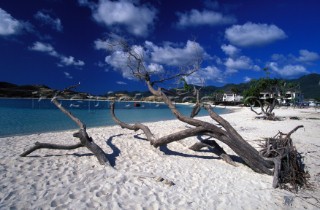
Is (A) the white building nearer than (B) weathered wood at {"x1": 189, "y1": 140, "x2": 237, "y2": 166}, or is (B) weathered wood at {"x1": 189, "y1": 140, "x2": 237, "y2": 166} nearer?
(B) weathered wood at {"x1": 189, "y1": 140, "x2": 237, "y2": 166}

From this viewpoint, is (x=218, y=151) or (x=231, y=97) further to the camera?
(x=231, y=97)

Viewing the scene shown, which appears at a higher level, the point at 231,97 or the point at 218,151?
the point at 231,97

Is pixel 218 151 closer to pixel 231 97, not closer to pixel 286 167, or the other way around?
pixel 286 167

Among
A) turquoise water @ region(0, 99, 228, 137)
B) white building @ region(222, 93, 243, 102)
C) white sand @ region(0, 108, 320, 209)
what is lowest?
turquoise water @ region(0, 99, 228, 137)

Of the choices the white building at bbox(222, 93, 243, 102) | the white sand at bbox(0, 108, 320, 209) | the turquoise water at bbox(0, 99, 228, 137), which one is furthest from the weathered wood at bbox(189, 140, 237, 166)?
the white building at bbox(222, 93, 243, 102)

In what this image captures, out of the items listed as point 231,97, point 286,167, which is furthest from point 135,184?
point 231,97

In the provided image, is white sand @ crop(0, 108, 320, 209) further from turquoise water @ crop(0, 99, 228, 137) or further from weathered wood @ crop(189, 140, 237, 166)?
turquoise water @ crop(0, 99, 228, 137)

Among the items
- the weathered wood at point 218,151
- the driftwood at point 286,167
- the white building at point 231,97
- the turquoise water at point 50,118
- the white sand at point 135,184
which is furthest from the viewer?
the white building at point 231,97

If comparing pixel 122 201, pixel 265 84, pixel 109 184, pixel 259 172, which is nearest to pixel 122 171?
pixel 109 184

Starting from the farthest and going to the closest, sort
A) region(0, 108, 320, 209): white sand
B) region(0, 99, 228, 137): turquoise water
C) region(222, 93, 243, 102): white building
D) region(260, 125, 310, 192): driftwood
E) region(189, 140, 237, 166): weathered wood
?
region(222, 93, 243, 102): white building
region(0, 99, 228, 137): turquoise water
region(189, 140, 237, 166): weathered wood
region(260, 125, 310, 192): driftwood
region(0, 108, 320, 209): white sand

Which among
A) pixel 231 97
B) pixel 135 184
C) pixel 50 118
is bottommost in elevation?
pixel 50 118

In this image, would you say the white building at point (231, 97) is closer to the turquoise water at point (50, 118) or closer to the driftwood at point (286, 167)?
the turquoise water at point (50, 118)

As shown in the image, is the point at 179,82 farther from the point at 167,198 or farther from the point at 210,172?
the point at 167,198

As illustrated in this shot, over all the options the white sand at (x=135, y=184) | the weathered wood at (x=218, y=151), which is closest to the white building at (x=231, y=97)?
the weathered wood at (x=218, y=151)
